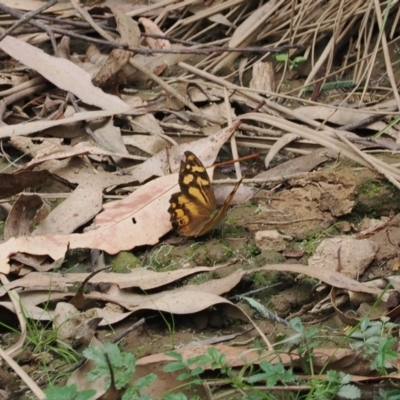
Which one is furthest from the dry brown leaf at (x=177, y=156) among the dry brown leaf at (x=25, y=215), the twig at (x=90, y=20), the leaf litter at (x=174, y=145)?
the twig at (x=90, y=20)

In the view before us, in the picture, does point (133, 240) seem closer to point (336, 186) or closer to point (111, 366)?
point (336, 186)

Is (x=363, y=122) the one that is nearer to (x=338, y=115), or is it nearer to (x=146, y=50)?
(x=338, y=115)

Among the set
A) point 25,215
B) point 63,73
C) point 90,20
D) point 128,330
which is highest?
point 90,20

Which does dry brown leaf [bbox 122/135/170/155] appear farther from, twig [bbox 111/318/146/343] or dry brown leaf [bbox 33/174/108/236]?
twig [bbox 111/318/146/343]

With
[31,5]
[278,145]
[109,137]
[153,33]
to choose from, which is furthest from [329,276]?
[31,5]

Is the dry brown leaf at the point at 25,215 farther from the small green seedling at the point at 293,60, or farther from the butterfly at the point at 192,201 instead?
the small green seedling at the point at 293,60

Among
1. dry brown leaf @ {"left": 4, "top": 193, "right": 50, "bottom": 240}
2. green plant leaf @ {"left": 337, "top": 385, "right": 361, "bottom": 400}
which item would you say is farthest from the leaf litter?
green plant leaf @ {"left": 337, "top": 385, "right": 361, "bottom": 400}

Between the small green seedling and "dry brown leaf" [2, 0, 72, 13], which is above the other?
"dry brown leaf" [2, 0, 72, 13]
